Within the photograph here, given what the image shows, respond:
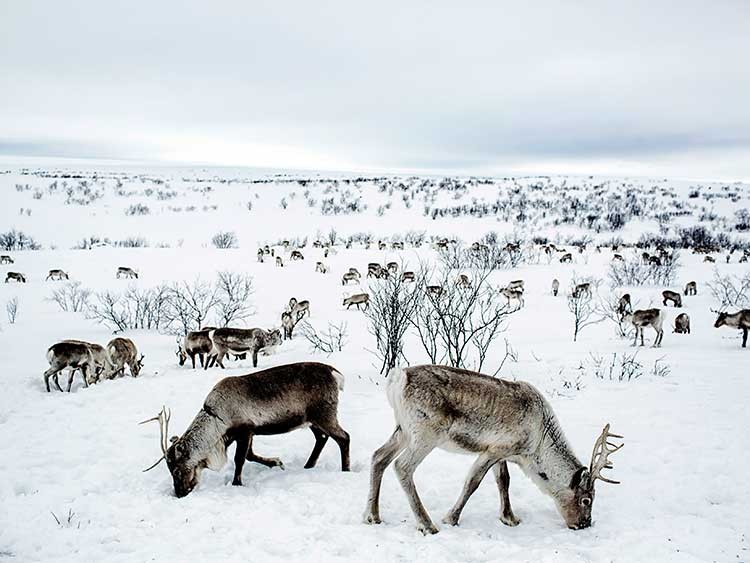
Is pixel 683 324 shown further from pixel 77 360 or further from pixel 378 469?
pixel 77 360

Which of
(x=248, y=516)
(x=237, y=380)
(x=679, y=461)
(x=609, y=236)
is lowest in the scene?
(x=248, y=516)

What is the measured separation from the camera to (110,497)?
591cm

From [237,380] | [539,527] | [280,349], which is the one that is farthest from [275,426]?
[280,349]

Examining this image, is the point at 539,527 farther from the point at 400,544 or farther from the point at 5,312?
the point at 5,312

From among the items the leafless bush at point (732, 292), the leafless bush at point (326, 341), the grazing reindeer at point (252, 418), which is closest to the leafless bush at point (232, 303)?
the leafless bush at point (326, 341)

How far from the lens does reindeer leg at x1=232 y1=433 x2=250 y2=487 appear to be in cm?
629

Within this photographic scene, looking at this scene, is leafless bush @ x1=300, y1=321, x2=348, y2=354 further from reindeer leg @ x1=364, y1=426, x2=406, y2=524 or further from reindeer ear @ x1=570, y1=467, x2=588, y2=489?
reindeer ear @ x1=570, y1=467, x2=588, y2=489

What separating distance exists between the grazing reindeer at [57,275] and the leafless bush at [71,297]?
82.3 inches

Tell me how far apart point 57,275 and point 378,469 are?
971 inches

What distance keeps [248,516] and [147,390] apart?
5.94 meters

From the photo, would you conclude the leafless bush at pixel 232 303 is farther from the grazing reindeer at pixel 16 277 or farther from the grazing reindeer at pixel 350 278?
the grazing reindeer at pixel 16 277

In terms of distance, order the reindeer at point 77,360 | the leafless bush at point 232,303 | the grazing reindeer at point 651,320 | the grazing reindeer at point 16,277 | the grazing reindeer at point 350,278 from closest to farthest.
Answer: the reindeer at point 77,360
the grazing reindeer at point 651,320
the leafless bush at point 232,303
the grazing reindeer at point 16,277
the grazing reindeer at point 350,278

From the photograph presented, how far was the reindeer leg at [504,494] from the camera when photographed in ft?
17.7

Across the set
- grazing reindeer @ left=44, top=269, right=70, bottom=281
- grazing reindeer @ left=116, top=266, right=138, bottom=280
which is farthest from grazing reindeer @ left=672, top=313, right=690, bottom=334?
grazing reindeer @ left=44, top=269, right=70, bottom=281
